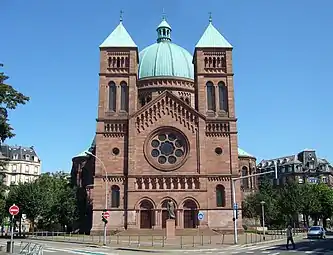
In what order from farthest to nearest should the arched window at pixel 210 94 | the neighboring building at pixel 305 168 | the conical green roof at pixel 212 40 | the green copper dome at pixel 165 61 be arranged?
the neighboring building at pixel 305 168
the green copper dome at pixel 165 61
the conical green roof at pixel 212 40
the arched window at pixel 210 94

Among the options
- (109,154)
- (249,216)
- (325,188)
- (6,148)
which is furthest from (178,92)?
(6,148)

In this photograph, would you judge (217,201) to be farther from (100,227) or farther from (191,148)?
(100,227)

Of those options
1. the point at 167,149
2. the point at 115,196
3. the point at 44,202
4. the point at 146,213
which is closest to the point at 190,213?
the point at 146,213

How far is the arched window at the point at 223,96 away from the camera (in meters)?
59.8

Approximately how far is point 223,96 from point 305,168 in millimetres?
65989

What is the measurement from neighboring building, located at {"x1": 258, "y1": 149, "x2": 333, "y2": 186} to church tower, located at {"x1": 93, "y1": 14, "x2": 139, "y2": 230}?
65.6m

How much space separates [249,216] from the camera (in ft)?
249

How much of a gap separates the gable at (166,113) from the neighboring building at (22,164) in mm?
62685

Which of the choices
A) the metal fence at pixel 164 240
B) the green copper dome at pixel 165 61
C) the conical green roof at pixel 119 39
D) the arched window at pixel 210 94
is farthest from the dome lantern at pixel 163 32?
the metal fence at pixel 164 240

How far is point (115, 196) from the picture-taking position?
181ft

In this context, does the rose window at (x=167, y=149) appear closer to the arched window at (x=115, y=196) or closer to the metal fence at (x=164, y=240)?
the arched window at (x=115, y=196)

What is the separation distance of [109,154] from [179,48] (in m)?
29.6

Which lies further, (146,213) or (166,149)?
(166,149)

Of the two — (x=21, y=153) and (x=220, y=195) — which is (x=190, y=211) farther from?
(x=21, y=153)
